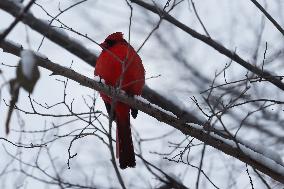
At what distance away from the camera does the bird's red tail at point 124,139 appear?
4.06 metres

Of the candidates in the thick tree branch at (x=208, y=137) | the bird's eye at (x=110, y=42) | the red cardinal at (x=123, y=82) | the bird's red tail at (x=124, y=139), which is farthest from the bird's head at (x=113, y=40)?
the thick tree branch at (x=208, y=137)

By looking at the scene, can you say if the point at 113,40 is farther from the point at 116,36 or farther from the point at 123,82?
the point at 123,82

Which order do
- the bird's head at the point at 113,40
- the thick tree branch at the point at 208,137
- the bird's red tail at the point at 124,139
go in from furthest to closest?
the bird's head at the point at 113,40 → the bird's red tail at the point at 124,139 → the thick tree branch at the point at 208,137

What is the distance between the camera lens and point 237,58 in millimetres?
3877

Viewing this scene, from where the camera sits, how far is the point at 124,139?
13.8 ft

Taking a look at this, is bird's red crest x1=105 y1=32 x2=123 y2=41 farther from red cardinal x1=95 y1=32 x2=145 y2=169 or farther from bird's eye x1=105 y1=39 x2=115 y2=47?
red cardinal x1=95 y1=32 x2=145 y2=169

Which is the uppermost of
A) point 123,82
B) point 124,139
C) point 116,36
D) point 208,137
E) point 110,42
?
point 116,36

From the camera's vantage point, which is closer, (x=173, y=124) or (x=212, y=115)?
(x=212, y=115)

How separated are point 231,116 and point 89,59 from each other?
228cm

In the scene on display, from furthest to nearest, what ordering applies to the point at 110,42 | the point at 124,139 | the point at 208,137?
1. the point at 110,42
2. the point at 124,139
3. the point at 208,137

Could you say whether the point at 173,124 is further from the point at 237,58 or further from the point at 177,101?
the point at 177,101

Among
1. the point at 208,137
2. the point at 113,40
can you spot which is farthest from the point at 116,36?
the point at 208,137

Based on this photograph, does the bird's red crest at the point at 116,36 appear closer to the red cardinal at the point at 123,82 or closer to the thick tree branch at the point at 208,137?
the red cardinal at the point at 123,82

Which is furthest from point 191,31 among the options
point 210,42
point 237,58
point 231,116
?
point 231,116
